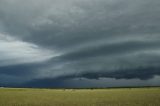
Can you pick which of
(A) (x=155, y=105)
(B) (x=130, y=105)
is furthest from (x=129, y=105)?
(A) (x=155, y=105)

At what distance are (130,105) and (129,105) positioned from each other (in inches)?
6.2

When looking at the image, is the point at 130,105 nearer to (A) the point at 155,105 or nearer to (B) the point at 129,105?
(B) the point at 129,105

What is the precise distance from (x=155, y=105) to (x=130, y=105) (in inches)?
162

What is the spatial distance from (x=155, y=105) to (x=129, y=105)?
4.23m

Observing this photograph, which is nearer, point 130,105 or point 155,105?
point 155,105

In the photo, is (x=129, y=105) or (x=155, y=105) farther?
(x=129, y=105)

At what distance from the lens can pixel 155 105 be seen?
3438cm

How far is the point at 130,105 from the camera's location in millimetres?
37031

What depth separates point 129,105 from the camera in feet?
121
